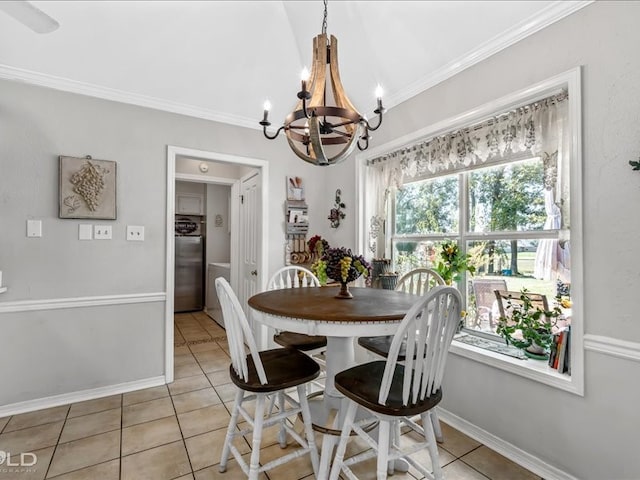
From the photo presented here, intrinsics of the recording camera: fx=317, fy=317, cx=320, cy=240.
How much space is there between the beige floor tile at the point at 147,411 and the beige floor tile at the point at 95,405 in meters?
0.15

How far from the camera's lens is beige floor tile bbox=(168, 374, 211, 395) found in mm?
2668

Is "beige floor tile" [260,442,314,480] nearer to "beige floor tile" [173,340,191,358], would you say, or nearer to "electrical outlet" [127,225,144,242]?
"electrical outlet" [127,225,144,242]

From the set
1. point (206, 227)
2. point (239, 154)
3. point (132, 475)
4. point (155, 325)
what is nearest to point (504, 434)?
point (132, 475)

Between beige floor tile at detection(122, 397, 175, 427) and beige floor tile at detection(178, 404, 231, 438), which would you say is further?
beige floor tile at detection(122, 397, 175, 427)

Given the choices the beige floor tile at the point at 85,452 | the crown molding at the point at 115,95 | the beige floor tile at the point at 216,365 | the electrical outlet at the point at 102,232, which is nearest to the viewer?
the beige floor tile at the point at 85,452

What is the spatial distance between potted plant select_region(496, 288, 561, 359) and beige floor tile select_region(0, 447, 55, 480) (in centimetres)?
275

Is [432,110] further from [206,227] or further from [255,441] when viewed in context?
[206,227]

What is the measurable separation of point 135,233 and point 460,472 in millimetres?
2853

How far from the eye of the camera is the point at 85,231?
251 centimetres

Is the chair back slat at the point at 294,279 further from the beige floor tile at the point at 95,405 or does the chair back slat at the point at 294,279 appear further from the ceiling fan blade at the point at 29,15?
the ceiling fan blade at the point at 29,15

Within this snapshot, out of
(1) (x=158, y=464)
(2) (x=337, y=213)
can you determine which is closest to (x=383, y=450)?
(1) (x=158, y=464)

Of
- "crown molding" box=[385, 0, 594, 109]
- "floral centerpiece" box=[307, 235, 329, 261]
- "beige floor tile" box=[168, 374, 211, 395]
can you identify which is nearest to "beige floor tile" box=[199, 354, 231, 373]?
"beige floor tile" box=[168, 374, 211, 395]

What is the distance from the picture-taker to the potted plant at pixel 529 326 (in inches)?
73.6

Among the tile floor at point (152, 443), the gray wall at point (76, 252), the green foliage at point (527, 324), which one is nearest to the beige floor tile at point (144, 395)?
the tile floor at point (152, 443)
